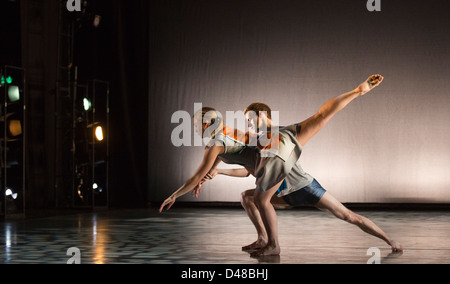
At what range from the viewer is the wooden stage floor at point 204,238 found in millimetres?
A: 4438

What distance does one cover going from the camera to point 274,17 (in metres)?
9.58

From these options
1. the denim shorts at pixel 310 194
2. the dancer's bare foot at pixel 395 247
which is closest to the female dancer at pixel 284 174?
the denim shorts at pixel 310 194

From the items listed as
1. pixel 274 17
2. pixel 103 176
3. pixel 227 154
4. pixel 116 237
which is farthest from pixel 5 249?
pixel 274 17

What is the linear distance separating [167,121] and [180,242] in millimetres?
4567

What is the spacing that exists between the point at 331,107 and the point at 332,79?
522 centimetres

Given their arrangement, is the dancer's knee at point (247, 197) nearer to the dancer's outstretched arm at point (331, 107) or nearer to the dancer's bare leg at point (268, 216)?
the dancer's bare leg at point (268, 216)

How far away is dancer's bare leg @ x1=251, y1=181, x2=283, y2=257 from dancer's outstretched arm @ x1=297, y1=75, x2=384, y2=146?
35cm

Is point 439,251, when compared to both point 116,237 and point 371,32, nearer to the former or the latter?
point 116,237

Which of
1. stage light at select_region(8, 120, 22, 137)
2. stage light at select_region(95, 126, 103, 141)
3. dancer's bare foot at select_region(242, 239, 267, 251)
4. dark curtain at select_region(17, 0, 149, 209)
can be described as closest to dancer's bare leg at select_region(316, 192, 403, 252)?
dancer's bare foot at select_region(242, 239, 267, 251)

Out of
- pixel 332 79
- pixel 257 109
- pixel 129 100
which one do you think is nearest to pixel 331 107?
pixel 257 109

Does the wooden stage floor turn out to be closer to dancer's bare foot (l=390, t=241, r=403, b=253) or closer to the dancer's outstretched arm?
dancer's bare foot (l=390, t=241, r=403, b=253)

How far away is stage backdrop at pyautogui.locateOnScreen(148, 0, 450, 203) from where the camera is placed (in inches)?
362

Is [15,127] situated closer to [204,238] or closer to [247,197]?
[204,238]

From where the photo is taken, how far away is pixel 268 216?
4316 millimetres
